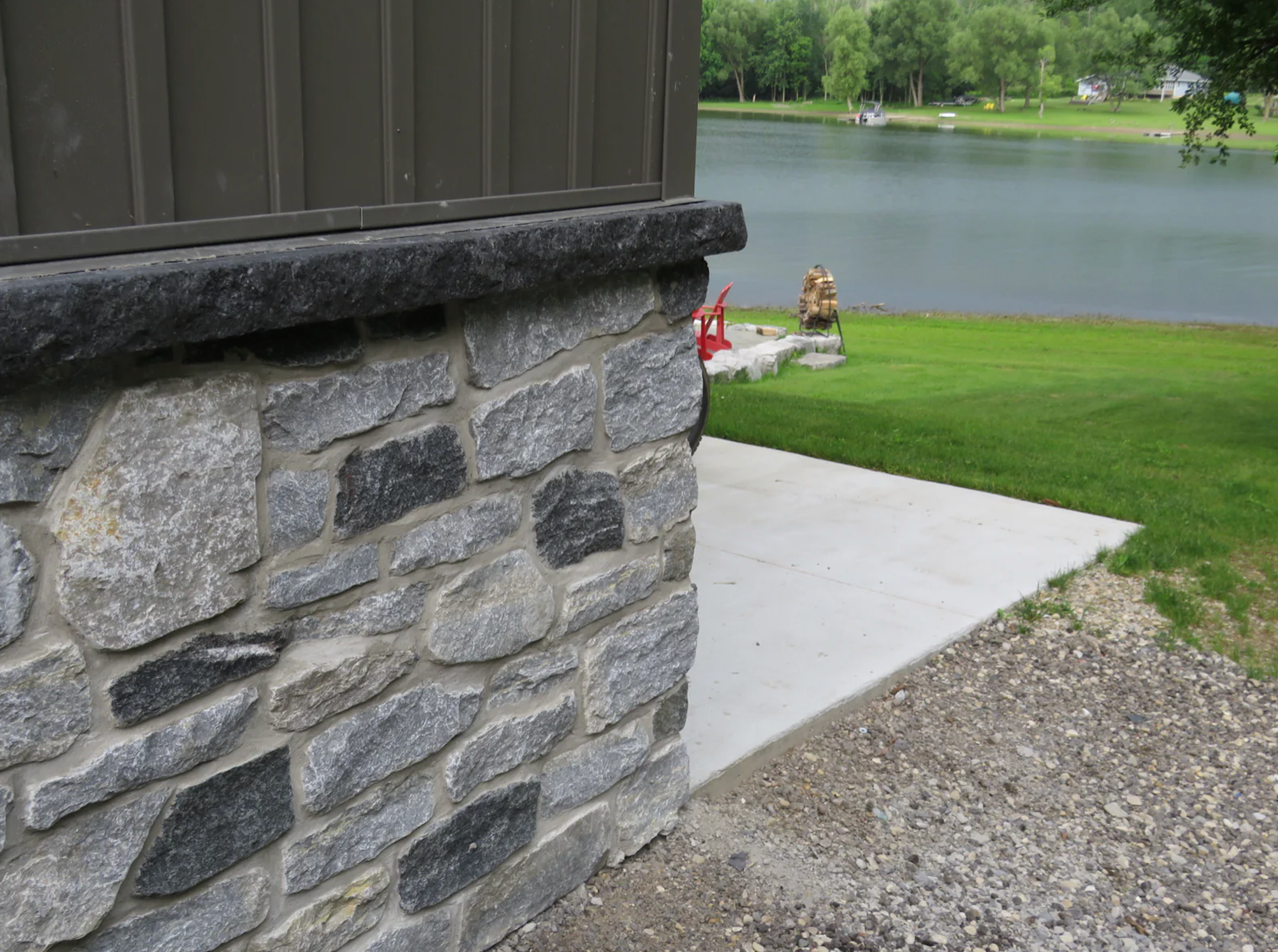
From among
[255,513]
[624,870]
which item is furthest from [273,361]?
[624,870]

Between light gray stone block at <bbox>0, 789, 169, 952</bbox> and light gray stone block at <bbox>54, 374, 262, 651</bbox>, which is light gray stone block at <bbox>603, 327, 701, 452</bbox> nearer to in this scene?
light gray stone block at <bbox>54, 374, 262, 651</bbox>

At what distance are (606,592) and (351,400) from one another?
86cm

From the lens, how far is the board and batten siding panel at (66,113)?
5.18 feet

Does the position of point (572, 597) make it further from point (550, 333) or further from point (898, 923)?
point (898, 923)

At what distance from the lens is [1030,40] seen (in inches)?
2790

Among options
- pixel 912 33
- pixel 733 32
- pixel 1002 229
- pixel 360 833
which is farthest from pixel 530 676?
pixel 912 33

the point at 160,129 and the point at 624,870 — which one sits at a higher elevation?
the point at 160,129

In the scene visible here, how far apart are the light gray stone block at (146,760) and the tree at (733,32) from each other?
69.7 metres

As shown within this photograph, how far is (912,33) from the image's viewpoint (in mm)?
73062

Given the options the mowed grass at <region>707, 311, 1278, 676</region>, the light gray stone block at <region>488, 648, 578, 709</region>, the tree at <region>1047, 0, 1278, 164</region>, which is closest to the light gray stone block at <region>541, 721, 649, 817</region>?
the light gray stone block at <region>488, 648, 578, 709</region>

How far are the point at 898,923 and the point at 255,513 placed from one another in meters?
1.84

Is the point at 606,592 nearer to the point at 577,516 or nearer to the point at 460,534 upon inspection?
the point at 577,516

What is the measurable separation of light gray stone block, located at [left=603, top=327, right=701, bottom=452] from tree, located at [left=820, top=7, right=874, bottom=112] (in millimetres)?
74596

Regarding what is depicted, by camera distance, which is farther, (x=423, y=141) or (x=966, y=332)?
(x=966, y=332)
